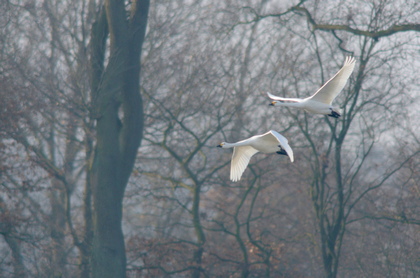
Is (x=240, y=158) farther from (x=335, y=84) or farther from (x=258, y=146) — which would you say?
(x=335, y=84)

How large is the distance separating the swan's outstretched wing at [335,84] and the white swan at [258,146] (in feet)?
3.12

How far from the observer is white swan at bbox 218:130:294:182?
758cm

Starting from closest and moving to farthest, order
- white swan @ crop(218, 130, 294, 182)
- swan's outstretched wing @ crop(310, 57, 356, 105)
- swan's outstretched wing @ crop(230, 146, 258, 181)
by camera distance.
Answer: white swan @ crop(218, 130, 294, 182), swan's outstretched wing @ crop(310, 57, 356, 105), swan's outstretched wing @ crop(230, 146, 258, 181)

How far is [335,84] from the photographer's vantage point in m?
8.38

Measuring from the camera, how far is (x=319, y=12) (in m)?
13.7

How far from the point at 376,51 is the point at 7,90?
28.0 feet

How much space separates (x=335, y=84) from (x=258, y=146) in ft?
4.97

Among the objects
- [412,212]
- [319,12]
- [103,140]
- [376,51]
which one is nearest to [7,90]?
[103,140]

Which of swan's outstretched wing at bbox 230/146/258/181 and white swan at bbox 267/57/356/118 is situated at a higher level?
white swan at bbox 267/57/356/118

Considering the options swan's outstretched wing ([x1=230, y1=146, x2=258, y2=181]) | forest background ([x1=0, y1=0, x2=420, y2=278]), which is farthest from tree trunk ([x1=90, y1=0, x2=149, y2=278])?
swan's outstretched wing ([x1=230, y1=146, x2=258, y2=181])

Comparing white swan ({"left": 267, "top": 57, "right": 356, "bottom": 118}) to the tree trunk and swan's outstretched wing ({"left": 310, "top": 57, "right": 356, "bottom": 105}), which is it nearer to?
swan's outstretched wing ({"left": 310, "top": 57, "right": 356, "bottom": 105})

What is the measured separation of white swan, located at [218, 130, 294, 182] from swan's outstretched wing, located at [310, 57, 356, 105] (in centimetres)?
95

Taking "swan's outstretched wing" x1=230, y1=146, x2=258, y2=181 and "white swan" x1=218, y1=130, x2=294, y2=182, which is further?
"swan's outstretched wing" x1=230, y1=146, x2=258, y2=181

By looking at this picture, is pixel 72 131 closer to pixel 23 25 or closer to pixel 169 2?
pixel 23 25
